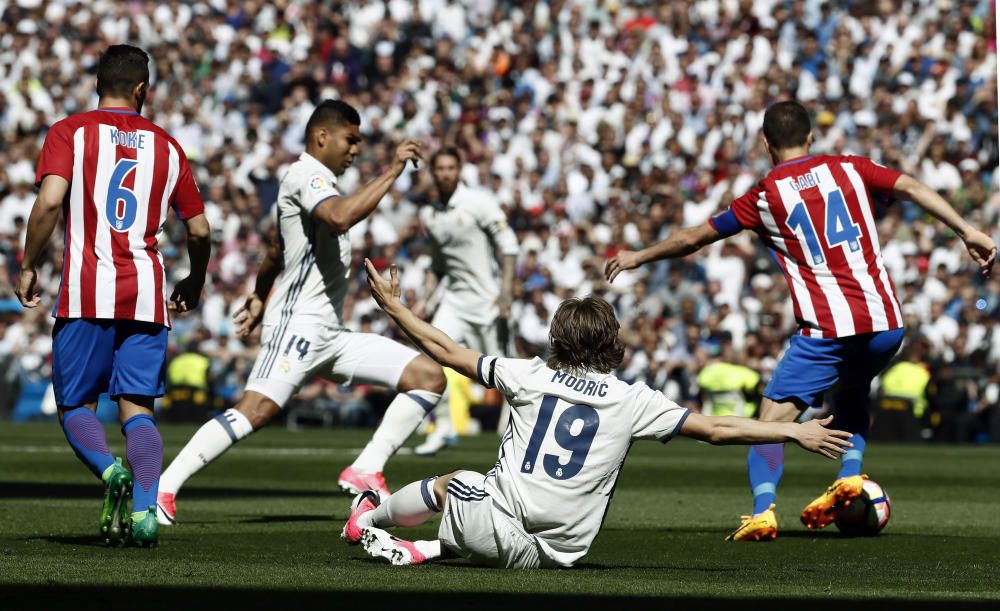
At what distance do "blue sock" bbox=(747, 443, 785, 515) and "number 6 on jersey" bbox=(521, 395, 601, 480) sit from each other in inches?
A: 97.6

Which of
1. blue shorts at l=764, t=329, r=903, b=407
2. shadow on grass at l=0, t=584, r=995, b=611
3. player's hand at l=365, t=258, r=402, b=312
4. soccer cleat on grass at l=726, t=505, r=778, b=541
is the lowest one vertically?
soccer cleat on grass at l=726, t=505, r=778, b=541

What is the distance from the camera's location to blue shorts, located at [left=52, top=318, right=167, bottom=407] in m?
7.82

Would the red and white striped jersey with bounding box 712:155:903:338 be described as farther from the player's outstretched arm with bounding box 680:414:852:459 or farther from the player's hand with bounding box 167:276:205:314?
the player's hand with bounding box 167:276:205:314

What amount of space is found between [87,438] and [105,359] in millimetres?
360

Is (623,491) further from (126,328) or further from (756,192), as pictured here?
(126,328)

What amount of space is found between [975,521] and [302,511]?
4.05m

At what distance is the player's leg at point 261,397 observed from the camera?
373 inches

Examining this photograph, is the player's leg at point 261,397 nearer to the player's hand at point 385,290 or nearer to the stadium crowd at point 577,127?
the player's hand at point 385,290

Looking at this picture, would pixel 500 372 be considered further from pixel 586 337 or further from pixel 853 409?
pixel 853 409

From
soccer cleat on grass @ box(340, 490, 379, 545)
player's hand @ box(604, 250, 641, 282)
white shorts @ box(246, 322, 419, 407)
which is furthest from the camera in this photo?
white shorts @ box(246, 322, 419, 407)

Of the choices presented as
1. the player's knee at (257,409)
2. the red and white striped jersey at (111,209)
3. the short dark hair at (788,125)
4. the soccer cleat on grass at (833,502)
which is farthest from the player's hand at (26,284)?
the soccer cleat on grass at (833,502)

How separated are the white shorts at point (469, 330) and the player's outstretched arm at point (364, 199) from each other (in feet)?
20.9

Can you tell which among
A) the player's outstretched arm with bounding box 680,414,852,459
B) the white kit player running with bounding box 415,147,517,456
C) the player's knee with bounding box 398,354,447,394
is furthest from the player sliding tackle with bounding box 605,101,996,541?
the white kit player running with bounding box 415,147,517,456

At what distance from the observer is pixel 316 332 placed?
390 inches
